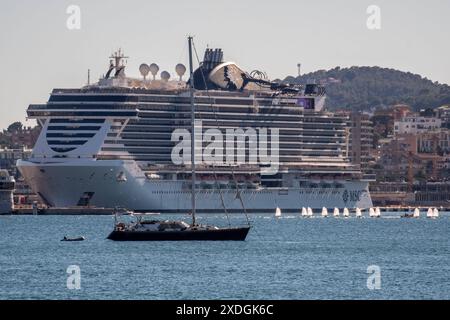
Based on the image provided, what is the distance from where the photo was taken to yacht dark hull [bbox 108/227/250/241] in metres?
63.3

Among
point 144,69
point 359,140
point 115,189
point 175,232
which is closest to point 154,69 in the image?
point 144,69

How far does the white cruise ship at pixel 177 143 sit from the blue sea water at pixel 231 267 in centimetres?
3637

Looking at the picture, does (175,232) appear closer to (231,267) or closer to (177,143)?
(231,267)

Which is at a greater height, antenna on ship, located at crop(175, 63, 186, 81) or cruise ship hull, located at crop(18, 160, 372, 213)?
antenna on ship, located at crop(175, 63, 186, 81)

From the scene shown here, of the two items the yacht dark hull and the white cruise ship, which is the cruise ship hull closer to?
the white cruise ship

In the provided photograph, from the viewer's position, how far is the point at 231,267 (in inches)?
1945

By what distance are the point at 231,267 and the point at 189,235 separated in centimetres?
1464

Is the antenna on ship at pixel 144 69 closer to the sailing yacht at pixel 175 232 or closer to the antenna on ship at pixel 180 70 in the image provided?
the antenna on ship at pixel 180 70

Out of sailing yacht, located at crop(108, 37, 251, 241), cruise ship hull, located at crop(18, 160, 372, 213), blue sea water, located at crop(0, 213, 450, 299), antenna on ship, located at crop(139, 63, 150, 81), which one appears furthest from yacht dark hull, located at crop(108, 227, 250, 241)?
antenna on ship, located at crop(139, 63, 150, 81)

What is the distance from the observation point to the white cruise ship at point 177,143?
11819 cm

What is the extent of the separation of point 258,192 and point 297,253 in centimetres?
6563

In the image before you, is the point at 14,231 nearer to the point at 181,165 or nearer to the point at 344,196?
the point at 181,165

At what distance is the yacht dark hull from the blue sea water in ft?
1.47

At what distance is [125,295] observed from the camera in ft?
126
